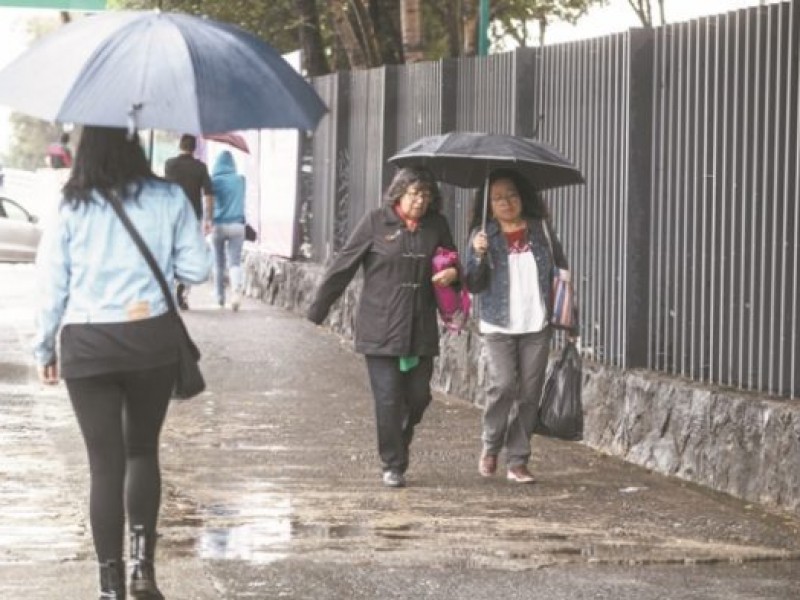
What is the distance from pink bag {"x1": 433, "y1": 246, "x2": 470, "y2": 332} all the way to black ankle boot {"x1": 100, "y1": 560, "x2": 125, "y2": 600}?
356cm

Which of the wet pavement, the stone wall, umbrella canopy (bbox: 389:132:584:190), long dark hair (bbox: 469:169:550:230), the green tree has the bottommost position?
the wet pavement

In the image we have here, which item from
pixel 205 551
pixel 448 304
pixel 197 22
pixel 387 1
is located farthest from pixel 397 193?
pixel 387 1

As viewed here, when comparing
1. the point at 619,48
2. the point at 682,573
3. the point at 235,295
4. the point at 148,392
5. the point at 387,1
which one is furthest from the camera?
the point at 387,1

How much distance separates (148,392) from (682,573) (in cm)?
235

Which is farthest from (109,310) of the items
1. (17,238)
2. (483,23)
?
(17,238)

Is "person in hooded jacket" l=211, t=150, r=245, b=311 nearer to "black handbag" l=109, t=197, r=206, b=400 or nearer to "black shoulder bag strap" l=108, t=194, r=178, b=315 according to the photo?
"black handbag" l=109, t=197, r=206, b=400

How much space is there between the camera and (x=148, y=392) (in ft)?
23.5

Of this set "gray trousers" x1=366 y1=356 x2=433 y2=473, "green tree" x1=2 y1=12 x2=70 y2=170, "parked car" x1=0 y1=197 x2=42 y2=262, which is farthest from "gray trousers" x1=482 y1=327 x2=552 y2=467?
"green tree" x1=2 y1=12 x2=70 y2=170

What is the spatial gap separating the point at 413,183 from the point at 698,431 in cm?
185

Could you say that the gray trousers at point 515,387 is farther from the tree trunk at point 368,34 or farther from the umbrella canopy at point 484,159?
the tree trunk at point 368,34

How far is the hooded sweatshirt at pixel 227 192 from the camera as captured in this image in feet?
69.8

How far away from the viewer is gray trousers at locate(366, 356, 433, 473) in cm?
1045

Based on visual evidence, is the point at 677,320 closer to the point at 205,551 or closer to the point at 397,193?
the point at 397,193

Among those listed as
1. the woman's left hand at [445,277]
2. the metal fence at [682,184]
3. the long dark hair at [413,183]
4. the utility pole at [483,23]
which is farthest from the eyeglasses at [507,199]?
the utility pole at [483,23]
